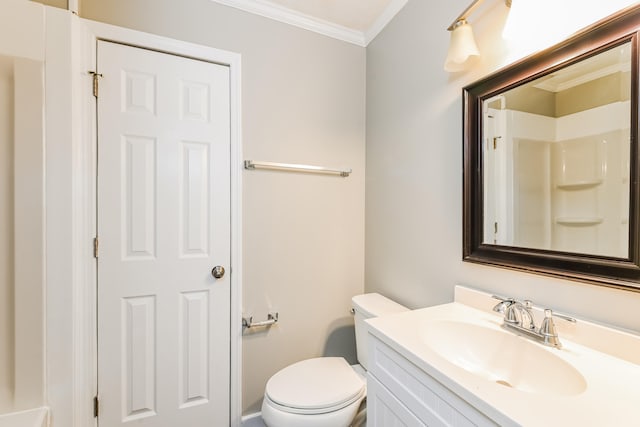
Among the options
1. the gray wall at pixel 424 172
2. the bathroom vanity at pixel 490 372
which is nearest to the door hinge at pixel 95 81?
the gray wall at pixel 424 172

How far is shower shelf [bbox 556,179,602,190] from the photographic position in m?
0.79

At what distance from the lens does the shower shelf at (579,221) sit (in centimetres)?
79

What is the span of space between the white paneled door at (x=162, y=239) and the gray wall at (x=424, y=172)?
0.91m

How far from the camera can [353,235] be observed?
6.13 ft

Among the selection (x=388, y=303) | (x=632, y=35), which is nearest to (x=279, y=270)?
(x=388, y=303)

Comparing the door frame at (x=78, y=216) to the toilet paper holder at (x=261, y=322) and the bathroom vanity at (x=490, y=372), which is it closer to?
the toilet paper holder at (x=261, y=322)

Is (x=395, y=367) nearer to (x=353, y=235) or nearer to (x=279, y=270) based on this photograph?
(x=279, y=270)

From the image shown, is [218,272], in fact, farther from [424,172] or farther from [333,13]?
[333,13]

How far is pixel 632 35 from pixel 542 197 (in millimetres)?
457

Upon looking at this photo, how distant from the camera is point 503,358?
2.90ft

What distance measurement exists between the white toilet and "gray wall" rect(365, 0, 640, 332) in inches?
9.5

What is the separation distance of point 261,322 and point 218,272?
39 cm

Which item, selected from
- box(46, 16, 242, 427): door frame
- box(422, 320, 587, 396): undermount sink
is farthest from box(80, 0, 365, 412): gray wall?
box(422, 320, 587, 396): undermount sink

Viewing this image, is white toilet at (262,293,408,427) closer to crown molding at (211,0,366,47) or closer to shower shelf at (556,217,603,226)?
shower shelf at (556,217,603,226)
